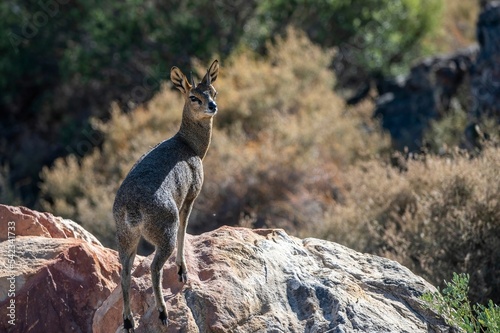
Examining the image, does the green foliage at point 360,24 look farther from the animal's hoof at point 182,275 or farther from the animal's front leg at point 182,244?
the animal's hoof at point 182,275

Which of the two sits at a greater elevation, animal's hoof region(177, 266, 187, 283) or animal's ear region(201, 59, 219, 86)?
animal's ear region(201, 59, 219, 86)

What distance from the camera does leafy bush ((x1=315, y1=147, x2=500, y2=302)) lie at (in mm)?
9672

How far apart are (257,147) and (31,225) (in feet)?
27.9

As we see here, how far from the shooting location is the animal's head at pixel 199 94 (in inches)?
291

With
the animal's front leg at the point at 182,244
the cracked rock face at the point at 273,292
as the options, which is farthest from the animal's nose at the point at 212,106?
the cracked rock face at the point at 273,292

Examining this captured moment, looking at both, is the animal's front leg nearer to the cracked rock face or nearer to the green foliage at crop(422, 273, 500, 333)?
the cracked rock face

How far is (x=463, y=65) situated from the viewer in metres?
17.2

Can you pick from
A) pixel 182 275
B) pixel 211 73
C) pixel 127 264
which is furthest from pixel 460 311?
pixel 211 73

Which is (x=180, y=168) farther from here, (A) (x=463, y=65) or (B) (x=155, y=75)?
(B) (x=155, y=75)

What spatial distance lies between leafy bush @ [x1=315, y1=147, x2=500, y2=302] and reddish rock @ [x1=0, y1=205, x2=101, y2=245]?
142 inches

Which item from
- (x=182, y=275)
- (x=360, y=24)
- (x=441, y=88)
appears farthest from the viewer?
(x=360, y=24)

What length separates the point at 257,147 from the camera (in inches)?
629

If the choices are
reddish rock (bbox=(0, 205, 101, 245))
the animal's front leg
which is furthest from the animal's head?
reddish rock (bbox=(0, 205, 101, 245))

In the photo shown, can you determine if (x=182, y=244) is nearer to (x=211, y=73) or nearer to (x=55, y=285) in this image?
(x=55, y=285)
